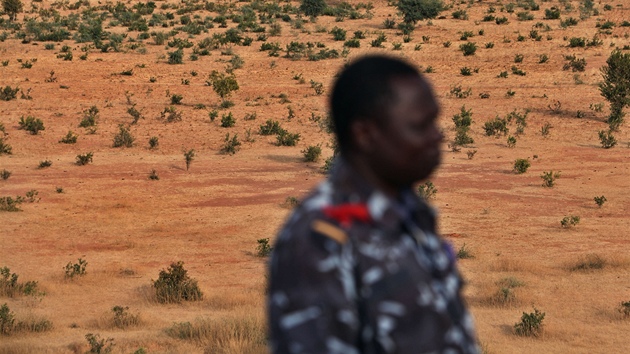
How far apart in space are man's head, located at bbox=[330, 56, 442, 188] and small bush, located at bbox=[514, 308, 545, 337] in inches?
315

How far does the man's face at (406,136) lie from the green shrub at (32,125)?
22764 mm

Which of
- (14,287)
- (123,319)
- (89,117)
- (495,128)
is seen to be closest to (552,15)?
(495,128)

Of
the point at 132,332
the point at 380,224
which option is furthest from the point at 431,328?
the point at 132,332

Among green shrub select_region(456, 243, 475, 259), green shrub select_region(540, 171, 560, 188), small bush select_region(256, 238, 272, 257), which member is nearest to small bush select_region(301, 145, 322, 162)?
green shrub select_region(540, 171, 560, 188)

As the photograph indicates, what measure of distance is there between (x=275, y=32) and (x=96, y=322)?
111 ft

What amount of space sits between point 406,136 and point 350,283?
0.30m

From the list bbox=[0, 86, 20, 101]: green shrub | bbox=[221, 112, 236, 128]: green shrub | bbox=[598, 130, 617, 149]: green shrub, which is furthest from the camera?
bbox=[0, 86, 20, 101]: green shrub

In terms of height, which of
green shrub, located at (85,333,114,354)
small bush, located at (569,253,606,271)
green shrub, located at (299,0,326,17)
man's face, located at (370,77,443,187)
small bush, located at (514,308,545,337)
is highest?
man's face, located at (370,77,443,187)

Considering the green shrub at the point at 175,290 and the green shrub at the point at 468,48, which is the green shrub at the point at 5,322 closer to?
the green shrub at the point at 175,290

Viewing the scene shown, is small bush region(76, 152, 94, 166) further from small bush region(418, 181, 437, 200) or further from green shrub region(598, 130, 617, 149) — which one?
green shrub region(598, 130, 617, 149)

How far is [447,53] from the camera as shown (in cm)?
3628

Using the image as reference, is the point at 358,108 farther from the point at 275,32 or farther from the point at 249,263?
the point at 275,32

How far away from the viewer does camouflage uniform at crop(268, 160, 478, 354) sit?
1551 mm

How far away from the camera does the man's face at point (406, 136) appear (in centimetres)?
167
